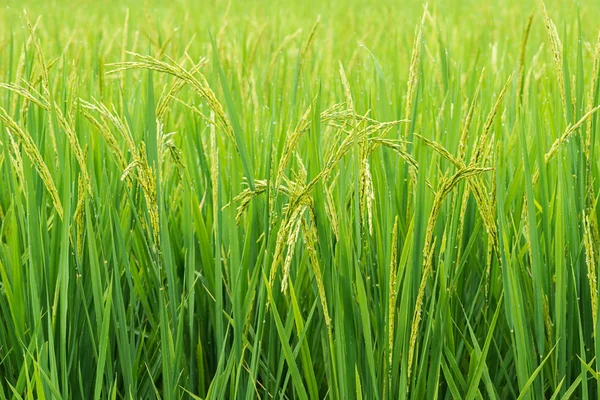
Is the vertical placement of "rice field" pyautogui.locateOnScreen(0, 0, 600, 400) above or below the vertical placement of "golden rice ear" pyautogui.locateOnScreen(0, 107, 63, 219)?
below

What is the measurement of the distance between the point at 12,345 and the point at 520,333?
2.44 ft

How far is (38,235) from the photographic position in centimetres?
112

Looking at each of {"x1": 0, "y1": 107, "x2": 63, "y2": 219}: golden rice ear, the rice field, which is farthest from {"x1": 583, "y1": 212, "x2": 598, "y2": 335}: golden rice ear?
{"x1": 0, "y1": 107, "x2": 63, "y2": 219}: golden rice ear

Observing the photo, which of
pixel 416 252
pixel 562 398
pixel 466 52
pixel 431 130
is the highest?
pixel 466 52

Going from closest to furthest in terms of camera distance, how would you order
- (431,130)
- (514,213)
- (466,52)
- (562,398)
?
(562,398)
(514,213)
(431,130)
(466,52)

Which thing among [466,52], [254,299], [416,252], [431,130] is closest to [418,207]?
[416,252]

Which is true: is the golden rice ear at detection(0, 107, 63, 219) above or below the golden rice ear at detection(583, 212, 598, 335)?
above

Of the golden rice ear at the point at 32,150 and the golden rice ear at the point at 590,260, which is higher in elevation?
the golden rice ear at the point at 32,150

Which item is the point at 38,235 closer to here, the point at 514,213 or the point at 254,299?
the point at 254,299

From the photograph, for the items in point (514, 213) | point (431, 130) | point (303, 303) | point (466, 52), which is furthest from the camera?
point (466, 52)

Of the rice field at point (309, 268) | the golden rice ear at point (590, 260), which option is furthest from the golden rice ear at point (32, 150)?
the golden rice ear at point (590, 260)

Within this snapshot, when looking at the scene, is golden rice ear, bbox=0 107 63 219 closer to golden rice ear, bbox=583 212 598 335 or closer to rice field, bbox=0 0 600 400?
rice field, bbox=0 0 600 400

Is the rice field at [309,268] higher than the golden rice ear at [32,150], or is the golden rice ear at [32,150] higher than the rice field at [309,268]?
the golden rice ear at [32,150]

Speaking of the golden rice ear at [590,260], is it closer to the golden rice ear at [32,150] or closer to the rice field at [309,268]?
the rice field at [309,268]
